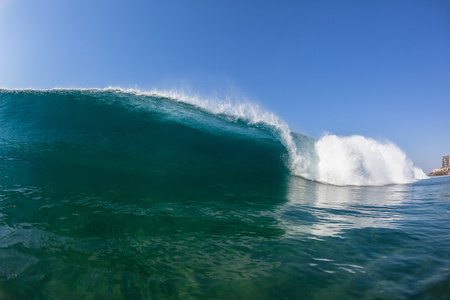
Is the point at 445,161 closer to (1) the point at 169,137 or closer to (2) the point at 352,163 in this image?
(2) the point at 352,163

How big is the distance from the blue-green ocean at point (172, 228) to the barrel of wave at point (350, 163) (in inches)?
118

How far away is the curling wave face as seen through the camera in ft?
23.7

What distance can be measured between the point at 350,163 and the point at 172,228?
1047 centimetres

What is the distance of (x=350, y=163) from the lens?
36.0 feet

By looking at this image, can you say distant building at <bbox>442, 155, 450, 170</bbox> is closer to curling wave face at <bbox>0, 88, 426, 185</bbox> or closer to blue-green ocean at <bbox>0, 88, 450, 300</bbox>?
curling wave face at <bbox>0, 88, 426, 185</bbox>

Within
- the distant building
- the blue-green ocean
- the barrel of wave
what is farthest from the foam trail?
the distant building

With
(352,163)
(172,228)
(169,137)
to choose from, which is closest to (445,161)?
(352,163)

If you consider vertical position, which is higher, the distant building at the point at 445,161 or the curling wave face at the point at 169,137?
the distant building at the point at 445,161

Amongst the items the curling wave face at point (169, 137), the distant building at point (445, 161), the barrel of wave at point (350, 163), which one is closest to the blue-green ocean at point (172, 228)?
the curling wave face at point (169, 137)

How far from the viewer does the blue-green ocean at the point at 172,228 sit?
74.4 inches

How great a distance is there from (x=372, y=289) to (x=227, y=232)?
1.68m

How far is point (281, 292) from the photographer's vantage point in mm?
1806

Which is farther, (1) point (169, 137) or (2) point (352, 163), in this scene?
(2) point (352, 163)

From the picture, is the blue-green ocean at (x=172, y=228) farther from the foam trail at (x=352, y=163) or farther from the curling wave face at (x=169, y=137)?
the foam trail at (x=352, y=163)
